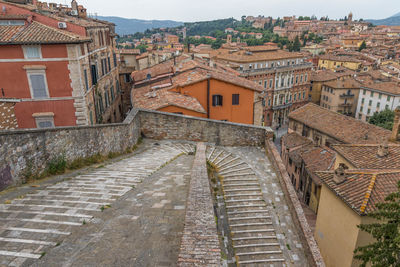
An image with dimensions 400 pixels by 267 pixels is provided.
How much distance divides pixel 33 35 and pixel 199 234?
1567cm

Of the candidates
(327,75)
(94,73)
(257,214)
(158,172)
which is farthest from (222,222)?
(327,75)

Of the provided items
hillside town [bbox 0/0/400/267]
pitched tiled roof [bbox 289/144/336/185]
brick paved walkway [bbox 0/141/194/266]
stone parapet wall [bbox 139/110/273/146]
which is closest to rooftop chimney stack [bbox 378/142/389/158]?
hillside town [bbox 0/0/400/267]

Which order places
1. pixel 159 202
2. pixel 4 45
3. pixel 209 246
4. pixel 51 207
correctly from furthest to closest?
pixel 4 45
pixel 159 202
pixel 51 207
pixel 209 246

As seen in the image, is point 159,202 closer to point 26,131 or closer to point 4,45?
point 26,131

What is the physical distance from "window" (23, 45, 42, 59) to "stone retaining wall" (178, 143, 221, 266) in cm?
1310

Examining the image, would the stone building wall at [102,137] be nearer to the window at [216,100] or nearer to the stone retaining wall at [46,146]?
the stone retaining wall at [46,146]

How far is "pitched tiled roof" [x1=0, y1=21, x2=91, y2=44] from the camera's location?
15.6m

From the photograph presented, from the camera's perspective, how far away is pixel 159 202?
962cm

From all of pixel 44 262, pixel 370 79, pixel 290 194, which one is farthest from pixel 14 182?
pixel 370 79

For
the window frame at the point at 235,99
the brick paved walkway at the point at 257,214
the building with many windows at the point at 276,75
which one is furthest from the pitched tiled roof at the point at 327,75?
the brick paved walkway at the point at 257,214

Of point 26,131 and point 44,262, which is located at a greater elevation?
point 26,131

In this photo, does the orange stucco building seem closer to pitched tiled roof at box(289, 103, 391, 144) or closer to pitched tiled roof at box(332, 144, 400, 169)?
pitched tiled roof at box(332, 144, 400, 169)

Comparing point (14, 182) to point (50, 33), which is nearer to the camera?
point (14, 182)

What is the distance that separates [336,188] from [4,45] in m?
19.3
